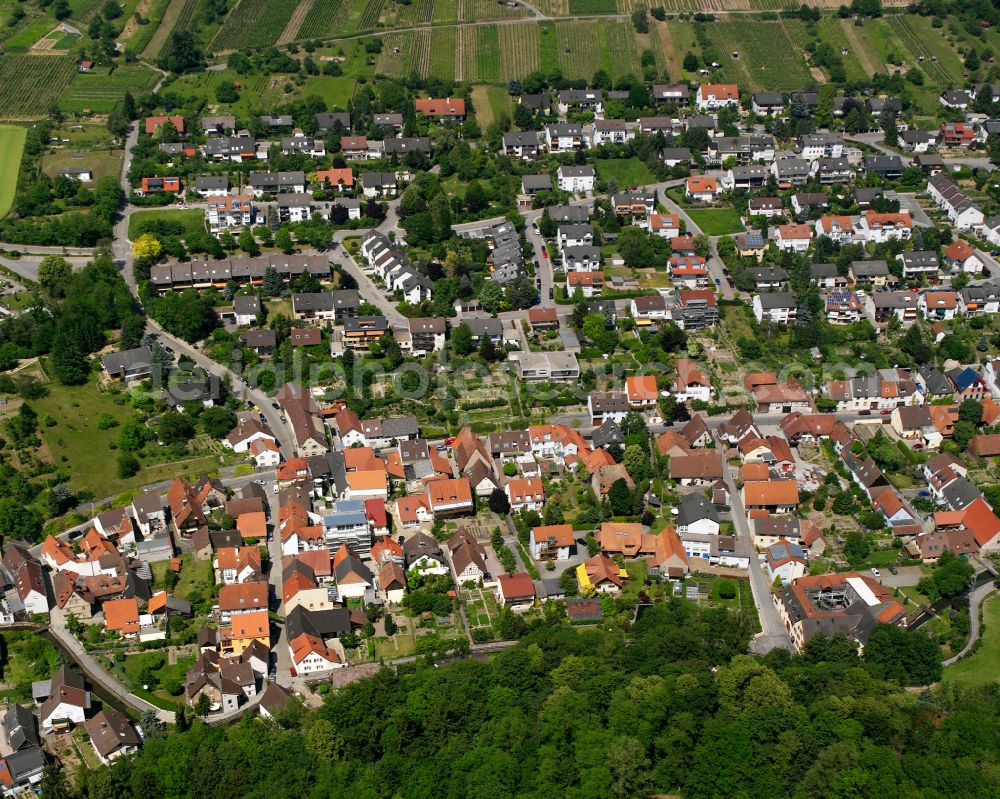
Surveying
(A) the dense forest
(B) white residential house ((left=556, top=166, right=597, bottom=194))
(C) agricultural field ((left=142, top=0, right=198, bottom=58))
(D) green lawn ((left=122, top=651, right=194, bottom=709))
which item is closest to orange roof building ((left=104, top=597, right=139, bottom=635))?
(D) green lawn ((left=122, top=651, right=194, bottom=709))

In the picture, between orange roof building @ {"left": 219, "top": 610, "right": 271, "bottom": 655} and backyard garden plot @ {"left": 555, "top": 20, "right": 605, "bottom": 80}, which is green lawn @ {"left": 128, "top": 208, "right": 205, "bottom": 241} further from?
orange roof building @ {"left": 219, "top": 610, "right": 271, "bottom": 655}

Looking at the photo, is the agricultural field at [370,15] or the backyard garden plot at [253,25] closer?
the backyard garden plot at [253,25]

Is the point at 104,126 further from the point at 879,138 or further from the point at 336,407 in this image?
A: the point at 879,138

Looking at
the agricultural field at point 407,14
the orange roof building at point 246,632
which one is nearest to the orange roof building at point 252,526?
the orange roof building at point 246,632

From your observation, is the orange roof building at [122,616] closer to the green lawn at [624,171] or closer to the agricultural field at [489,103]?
the green lawn at [624,171]

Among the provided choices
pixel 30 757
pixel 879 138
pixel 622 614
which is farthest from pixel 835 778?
pixel 879 138

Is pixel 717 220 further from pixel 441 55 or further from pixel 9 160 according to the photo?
pixel 9 160

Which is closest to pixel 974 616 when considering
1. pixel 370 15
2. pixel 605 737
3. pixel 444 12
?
pixel 605 737
